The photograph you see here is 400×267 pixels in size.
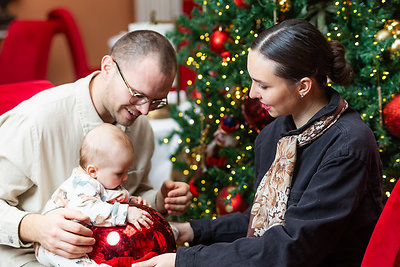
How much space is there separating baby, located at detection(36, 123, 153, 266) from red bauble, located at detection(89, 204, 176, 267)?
0.06ft

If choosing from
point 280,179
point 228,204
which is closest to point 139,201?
point 280,179

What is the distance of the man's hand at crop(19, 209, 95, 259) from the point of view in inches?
55.1

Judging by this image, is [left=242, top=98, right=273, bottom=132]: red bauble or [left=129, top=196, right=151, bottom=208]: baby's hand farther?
[left=242, top=98, right=273, bottom=132]: red bauble

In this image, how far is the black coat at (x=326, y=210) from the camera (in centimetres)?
133

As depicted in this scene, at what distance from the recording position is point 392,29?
2184 millimetres

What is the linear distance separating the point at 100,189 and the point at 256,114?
98 centimetres

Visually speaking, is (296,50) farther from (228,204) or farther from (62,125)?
(228,204)

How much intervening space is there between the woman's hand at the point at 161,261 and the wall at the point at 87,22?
4213mm

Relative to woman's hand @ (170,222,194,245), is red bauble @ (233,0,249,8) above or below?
above

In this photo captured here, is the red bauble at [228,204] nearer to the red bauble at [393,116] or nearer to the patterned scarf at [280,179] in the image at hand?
the red bauble at [393,116]

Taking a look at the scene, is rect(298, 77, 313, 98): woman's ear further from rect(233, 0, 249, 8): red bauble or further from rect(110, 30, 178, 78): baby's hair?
rect(233, 0, 249, 8): red bauble

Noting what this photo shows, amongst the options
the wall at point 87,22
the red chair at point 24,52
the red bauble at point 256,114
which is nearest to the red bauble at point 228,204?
the red bauble at point 256,114

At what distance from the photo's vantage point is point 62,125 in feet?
5.62

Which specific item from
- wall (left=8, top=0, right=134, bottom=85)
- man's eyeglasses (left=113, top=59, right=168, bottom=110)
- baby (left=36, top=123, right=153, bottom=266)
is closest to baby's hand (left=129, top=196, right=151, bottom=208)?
baby (left=36, top=123, right=153, bottom=266)
